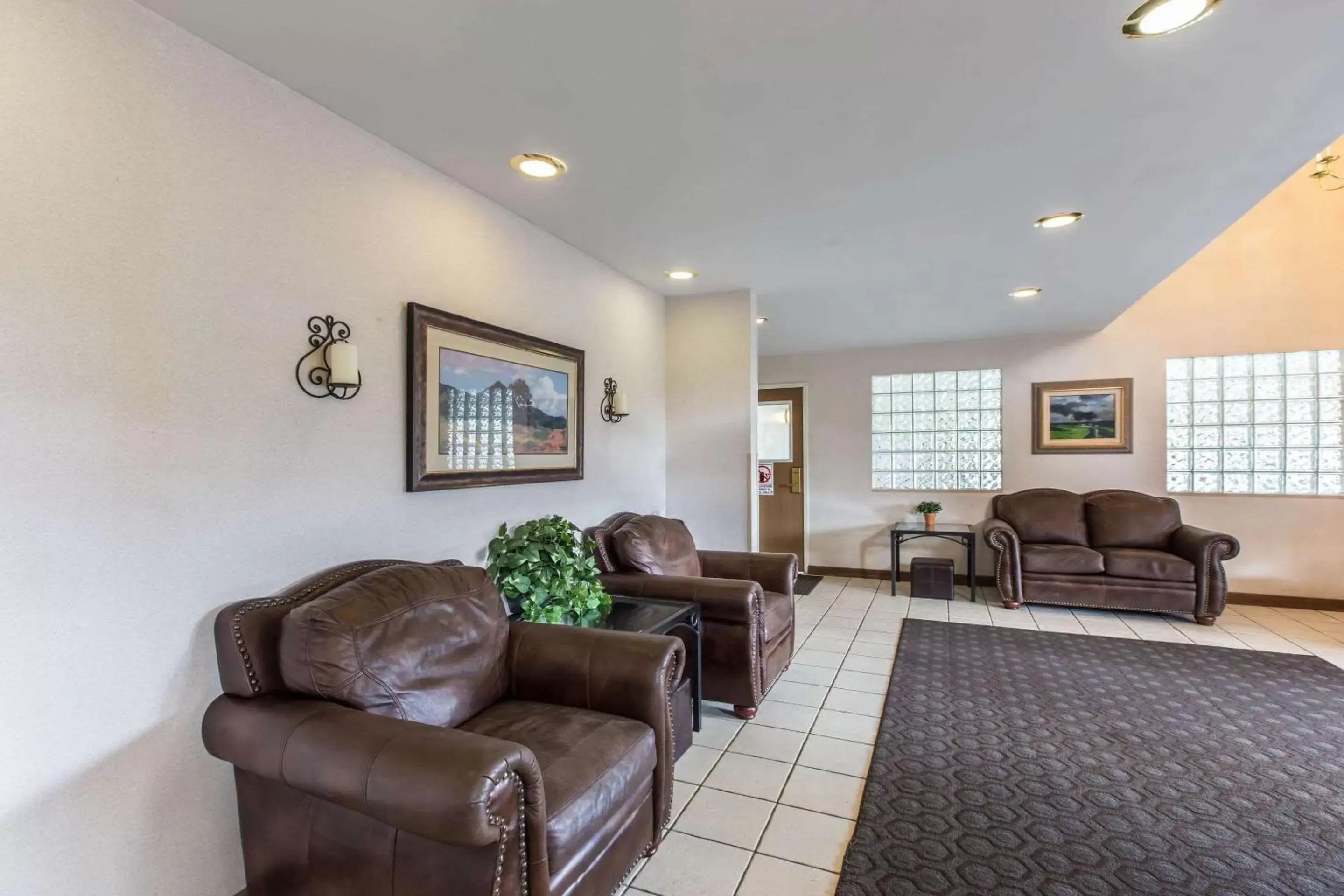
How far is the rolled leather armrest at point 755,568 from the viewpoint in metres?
3.34

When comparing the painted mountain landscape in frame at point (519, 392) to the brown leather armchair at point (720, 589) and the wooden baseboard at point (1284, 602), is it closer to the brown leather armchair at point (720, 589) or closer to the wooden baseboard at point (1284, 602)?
the brown leather armchair at point (720, 589)

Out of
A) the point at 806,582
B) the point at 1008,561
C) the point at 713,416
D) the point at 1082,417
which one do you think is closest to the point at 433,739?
the point at 713,416

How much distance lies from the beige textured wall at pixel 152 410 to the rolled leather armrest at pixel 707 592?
3.94 ft

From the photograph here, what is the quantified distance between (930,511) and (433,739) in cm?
508

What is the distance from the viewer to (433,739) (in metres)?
1.26

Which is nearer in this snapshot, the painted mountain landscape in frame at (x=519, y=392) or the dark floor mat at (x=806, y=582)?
the painted mountain landscape in frame at (x=519, y=392)

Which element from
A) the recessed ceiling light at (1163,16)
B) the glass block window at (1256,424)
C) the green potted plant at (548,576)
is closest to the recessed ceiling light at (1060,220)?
the recessed ceiling light at (1163,16)

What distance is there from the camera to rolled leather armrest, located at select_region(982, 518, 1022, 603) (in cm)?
474

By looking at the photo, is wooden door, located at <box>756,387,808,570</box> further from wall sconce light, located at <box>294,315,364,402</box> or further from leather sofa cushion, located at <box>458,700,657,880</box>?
wall sconce light, located at <box>294,315,364,402</box>

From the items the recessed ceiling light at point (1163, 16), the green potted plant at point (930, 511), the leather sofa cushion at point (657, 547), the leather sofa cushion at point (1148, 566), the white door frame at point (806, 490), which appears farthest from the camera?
the white door frame at point (806, 490)

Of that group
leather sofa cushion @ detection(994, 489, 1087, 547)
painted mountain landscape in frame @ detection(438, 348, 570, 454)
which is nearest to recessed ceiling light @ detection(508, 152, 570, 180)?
painted mountain landscape in frame @ detection(438, 348, 570, 454)

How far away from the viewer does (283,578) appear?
1734 millimetres

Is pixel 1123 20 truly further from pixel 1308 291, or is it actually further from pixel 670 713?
pixel 1308 291

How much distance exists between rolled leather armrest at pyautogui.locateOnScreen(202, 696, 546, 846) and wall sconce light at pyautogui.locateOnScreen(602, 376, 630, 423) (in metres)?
2.18
